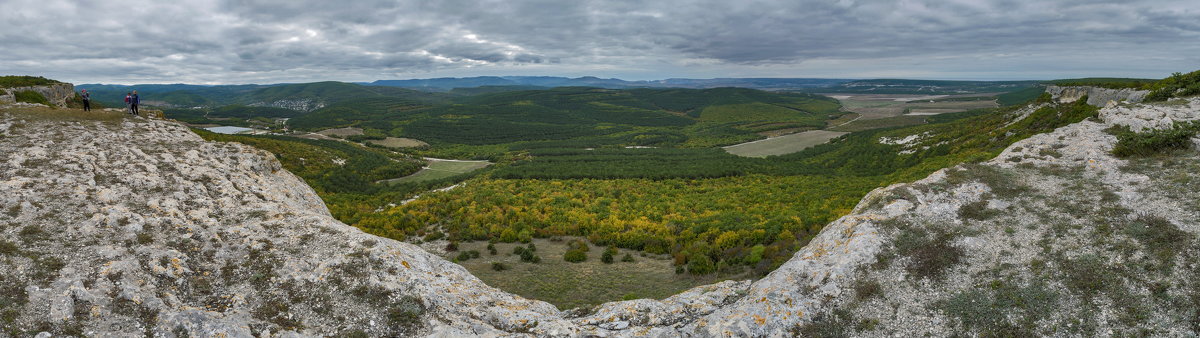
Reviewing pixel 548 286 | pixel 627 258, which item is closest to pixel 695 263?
pixel 627 258

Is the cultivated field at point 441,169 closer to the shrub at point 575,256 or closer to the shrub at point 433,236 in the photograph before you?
the shrub at point 433,236

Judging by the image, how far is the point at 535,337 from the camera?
10758mm

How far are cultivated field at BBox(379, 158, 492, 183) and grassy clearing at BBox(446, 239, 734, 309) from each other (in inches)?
1869

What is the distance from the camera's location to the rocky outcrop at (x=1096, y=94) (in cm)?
2894

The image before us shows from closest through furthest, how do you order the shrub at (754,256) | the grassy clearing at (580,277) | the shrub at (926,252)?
1. the shrub at (926,252)
2. the grassy clearing at (580,277)
3. the shrub at (754,256)

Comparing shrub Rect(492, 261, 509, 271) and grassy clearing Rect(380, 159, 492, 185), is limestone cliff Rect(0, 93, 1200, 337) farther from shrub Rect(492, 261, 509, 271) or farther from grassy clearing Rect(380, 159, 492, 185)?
grassy clearing Rect(380, 159, 492, 185)

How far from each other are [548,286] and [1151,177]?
1994 centimetres

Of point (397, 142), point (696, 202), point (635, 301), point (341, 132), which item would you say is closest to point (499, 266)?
point (635, 301)

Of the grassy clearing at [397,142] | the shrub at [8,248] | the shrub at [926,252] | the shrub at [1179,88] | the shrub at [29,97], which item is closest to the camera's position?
the shrub at [8,248]

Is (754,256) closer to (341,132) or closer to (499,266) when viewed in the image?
(499,266)

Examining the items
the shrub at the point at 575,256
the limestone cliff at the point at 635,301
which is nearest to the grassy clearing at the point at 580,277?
the shrub at the point at 575,256

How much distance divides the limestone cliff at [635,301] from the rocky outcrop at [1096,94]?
61.4ft

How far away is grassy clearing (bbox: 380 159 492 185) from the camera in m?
68.2

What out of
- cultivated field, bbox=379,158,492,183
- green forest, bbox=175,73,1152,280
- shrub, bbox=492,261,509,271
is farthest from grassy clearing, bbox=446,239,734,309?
cultivated field, bbox=379,158,492,183
